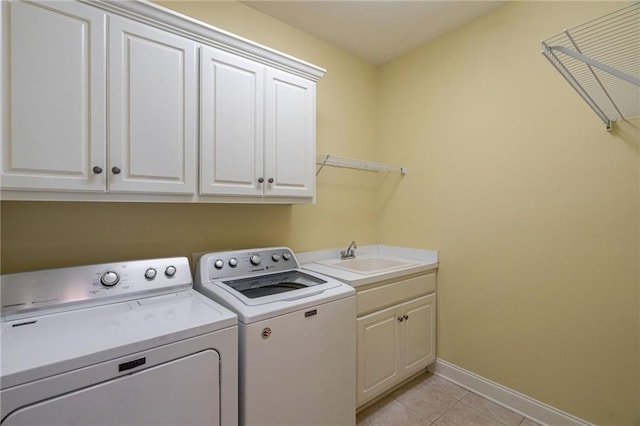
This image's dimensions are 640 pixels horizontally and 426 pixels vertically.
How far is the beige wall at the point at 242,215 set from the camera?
1.36 metres

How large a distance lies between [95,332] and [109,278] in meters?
0.36

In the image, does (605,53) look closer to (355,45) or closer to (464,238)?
(464,238)

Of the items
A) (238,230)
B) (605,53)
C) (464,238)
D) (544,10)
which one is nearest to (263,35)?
(238,230)

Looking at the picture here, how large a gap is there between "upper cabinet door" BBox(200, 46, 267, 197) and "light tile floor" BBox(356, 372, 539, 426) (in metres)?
1.58

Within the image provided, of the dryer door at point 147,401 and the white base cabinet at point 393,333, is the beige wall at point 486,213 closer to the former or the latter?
the white base cabinet at point 393,333

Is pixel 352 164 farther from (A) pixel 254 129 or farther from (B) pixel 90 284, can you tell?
(B) pixel 90 284

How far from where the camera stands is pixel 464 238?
84.8 inches

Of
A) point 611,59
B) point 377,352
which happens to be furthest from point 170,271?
point 611,59

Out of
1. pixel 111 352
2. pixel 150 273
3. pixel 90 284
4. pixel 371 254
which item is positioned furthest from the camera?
pixel 371 254

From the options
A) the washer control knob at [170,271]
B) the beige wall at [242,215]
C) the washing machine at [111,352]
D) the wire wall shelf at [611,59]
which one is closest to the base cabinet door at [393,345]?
the beige wall at [242,215]

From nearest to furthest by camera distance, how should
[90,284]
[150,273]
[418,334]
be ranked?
1. [90,284]
2. [150,273]
3. [418,334]

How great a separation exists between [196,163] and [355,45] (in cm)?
174

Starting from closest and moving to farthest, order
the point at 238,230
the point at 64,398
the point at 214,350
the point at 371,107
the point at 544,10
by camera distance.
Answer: the point at 64,398
the point at 214,350
the point at 544,10
the point at 238,230
the point at 371,107

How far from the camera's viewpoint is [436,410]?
1882 millimetres
